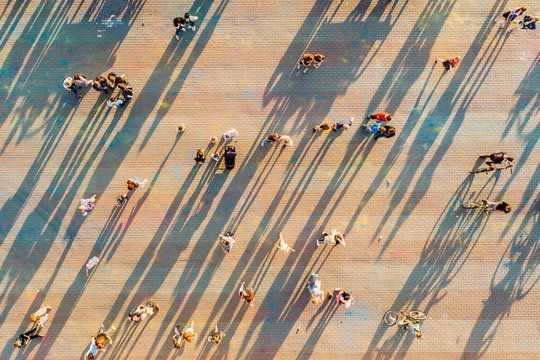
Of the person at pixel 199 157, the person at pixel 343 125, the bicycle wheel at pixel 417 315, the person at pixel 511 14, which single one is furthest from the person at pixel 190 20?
the bicycle wheel at pixel 417 315

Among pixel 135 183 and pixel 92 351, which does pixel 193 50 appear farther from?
pixel 92 351

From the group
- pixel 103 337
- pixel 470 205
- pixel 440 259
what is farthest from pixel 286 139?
pixel 103 337

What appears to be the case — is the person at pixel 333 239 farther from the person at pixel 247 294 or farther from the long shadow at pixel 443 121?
the person at pixel 247 294

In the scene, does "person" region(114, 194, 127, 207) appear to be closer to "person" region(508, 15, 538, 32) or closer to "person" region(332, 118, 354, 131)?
"person" region(332, 118, 354, 131)

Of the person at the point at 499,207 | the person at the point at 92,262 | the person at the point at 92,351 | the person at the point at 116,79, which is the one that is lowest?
the person at the point at 92,351

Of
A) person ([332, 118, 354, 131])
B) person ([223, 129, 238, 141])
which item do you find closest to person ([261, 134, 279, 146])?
person ([223, 129, 238, 141])
